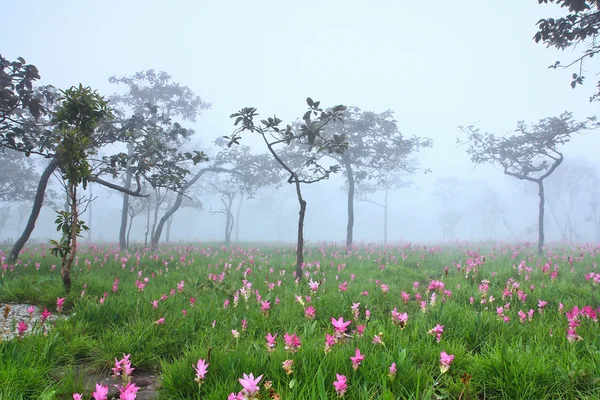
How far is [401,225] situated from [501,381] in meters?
144

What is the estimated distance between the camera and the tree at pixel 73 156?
195 inches

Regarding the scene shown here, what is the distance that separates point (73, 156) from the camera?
503cm

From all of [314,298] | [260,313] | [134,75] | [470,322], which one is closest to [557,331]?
[470,322]

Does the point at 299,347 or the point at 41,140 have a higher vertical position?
the point at 41,140

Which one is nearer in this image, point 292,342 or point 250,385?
point 250,385

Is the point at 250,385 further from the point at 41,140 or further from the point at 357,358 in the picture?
the point at 41,140

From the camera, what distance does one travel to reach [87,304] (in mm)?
4367

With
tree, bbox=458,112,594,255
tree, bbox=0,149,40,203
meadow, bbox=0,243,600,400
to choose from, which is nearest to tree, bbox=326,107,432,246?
tree, bbox=458,112,594,255

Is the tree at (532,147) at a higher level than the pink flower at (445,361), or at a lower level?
higher

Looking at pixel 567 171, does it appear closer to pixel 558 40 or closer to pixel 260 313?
pixel 558 40

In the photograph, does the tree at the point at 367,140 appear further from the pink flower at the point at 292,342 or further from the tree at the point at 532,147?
the pink flower at the point at 292,342

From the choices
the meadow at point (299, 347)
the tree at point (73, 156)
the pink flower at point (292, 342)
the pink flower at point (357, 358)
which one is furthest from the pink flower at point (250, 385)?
the tree at point (73, 156)

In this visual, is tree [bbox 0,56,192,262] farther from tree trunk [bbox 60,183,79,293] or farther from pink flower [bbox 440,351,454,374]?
pink flower [bbox 440,351,454,374]

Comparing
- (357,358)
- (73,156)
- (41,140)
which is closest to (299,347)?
(357,358)
